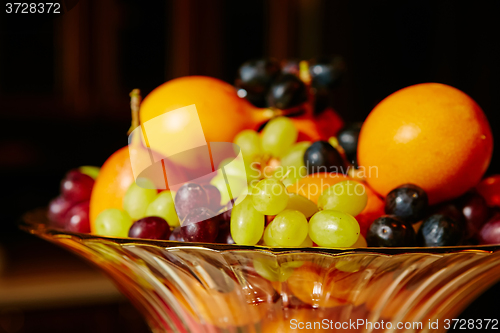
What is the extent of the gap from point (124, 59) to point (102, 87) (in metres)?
0.13

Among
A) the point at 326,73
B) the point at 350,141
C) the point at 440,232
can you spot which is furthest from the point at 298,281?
the point at 326,73

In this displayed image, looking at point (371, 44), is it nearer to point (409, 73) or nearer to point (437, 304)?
point (409, 73)

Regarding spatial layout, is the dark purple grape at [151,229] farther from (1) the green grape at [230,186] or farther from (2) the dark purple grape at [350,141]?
(2) the dark purple grape at [350,141]

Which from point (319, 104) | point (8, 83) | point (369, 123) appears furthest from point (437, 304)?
point (8, 83)

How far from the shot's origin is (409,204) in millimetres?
324

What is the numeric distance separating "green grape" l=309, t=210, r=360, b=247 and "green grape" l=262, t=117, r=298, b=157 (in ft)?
0.51

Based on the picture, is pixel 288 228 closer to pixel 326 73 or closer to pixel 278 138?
pixel 278 138

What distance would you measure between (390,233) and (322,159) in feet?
0.39

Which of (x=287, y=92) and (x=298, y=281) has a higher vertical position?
(x=287, y=92)

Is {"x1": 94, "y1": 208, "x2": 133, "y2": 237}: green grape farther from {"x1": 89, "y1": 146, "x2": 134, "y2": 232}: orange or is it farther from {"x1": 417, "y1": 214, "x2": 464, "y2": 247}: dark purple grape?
{"x1": 417, "y1": 214, "x2": 464, "y2": 247}: dark purple grape

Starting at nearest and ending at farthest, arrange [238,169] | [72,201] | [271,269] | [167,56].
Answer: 1. [271,269]
2. [238,169]
3. [72,201]
4. [167,56]

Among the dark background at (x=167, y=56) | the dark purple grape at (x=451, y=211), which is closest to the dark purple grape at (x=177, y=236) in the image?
the dark purple grape at (x=451, y=211)

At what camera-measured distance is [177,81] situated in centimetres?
49

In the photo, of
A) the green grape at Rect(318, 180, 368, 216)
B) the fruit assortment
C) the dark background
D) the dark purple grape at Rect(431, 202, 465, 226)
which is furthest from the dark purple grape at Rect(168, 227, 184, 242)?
the dark background
